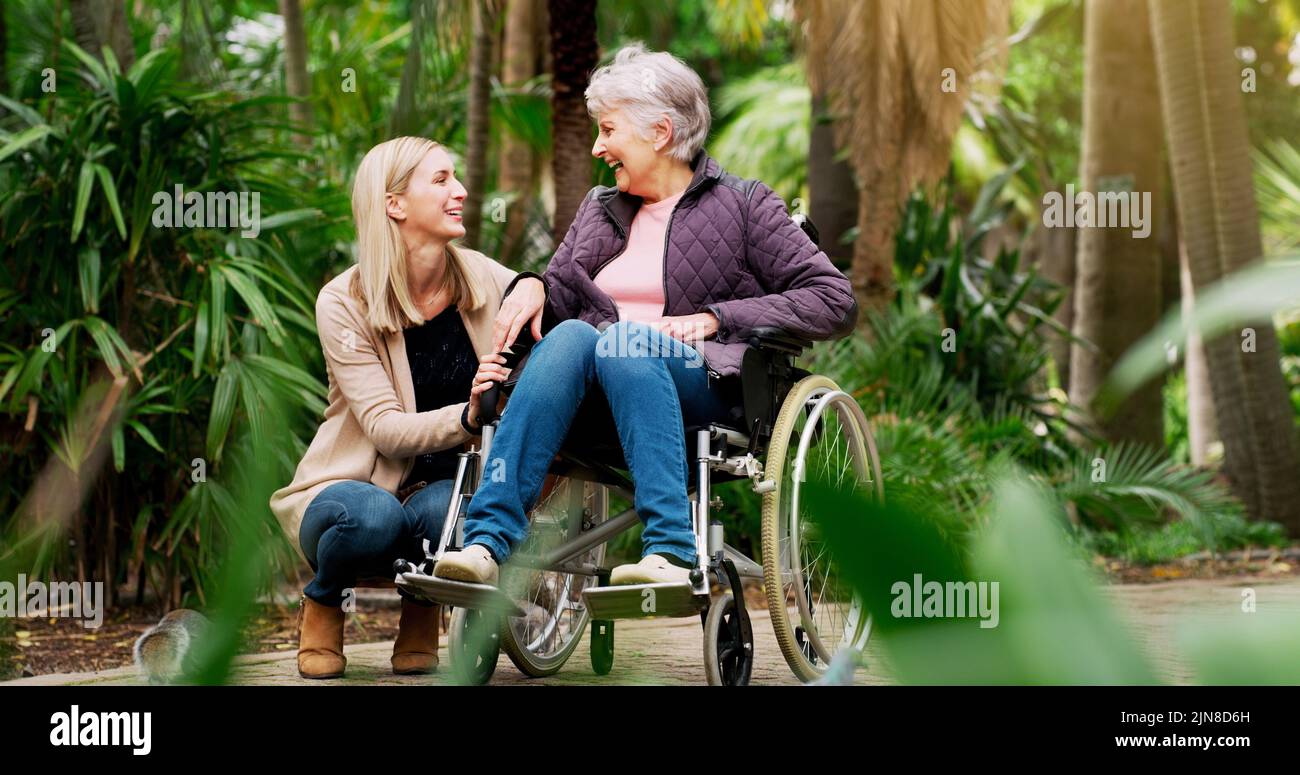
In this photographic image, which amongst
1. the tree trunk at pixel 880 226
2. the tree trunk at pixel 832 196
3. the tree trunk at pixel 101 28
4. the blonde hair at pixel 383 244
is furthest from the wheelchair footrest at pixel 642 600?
the tree trunk at pixel 832 196

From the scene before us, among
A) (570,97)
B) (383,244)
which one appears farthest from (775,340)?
(570,97)

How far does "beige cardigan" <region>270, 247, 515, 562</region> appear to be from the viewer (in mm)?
3412

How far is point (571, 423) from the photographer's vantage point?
125 inches

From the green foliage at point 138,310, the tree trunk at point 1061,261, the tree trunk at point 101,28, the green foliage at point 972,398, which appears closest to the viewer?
the green foliage at point 138,310

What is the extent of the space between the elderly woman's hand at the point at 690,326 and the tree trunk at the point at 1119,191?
6.99 m

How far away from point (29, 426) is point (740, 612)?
2.83m

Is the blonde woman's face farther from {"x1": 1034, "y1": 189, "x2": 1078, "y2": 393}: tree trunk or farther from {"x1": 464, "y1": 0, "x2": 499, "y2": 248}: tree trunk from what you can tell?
{"x1": 1034, "y1": 189, "x2": 1078, "y2": 393}: tree trunk

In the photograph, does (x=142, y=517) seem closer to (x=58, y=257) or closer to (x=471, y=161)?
(x=58, y=257)

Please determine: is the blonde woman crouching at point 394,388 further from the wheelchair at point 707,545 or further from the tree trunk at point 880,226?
the tree trunk at point 880,226

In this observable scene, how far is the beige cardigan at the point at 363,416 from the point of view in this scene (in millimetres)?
3412

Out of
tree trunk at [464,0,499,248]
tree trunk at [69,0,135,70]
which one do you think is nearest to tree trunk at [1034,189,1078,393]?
tree trunk at [464,0,499,248]

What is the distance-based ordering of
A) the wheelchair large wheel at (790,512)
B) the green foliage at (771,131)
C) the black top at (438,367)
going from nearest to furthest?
the wheelchair large wheel at (790,512)
the black top at (438,367)
the green foliage at (771,131)

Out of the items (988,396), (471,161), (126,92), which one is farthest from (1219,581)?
(126,92)
